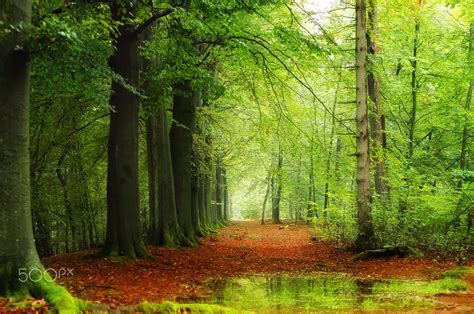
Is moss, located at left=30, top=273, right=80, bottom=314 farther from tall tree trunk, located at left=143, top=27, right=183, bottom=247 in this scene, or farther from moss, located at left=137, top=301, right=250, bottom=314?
tall tree trunk, located at left=143, top=27, right=183, bottom=247

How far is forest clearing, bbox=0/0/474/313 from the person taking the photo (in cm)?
563

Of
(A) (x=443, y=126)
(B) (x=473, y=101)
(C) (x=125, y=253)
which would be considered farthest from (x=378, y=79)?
(C) (x=125, y=253)

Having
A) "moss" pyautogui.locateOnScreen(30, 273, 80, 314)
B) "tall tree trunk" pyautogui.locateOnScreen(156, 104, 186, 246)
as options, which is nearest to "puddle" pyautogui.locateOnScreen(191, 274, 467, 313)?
"moss" pyautogui.locateOnScreen(30, 273, 80, 314)

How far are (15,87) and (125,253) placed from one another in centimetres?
584

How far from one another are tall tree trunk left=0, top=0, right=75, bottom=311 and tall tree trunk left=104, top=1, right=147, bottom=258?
4788 mm

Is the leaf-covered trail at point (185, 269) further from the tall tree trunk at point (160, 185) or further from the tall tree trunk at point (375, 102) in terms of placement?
the tall tree trunk at point (375, 102)

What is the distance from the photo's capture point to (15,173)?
5.45m

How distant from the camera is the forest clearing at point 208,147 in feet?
18.5

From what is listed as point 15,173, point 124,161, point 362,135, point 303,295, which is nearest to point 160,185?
point 124,161

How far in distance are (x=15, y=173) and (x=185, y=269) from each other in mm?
5987

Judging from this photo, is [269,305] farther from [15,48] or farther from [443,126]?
[443,126]

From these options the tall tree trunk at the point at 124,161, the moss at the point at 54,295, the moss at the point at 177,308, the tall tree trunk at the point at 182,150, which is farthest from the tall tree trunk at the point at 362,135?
the moss at the point at 54,295

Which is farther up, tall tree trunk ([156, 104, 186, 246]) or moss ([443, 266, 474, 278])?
tall tree trunk ([156, 104, 186, 246])

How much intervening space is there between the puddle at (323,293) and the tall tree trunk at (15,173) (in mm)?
2787
